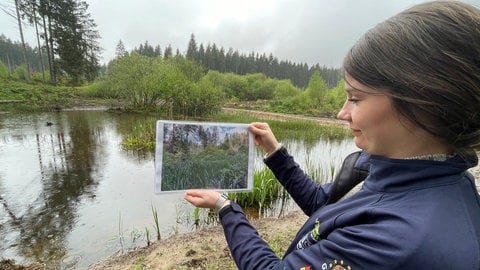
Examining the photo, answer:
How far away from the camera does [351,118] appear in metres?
0.86

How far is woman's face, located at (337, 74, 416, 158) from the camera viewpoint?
73 centimetres

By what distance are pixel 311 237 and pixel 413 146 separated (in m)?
0.38

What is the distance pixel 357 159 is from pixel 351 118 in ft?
1.45

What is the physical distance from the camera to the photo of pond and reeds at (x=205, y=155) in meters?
1.40

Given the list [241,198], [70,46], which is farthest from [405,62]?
[70,46]

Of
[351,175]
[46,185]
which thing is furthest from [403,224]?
[46,185]

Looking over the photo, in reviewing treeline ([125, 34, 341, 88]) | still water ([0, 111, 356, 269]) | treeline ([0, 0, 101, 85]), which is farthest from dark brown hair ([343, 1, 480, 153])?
treeline ([125, 34, 341, 88])

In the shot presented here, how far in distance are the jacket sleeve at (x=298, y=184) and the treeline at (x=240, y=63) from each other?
6306 centimetres

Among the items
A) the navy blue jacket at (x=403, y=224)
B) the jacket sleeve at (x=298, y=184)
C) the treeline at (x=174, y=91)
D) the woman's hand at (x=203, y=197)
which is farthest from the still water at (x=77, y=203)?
the treeline at (x=174, y=91)

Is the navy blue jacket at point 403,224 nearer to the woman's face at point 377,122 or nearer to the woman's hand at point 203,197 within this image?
the woman's face at point 377,122

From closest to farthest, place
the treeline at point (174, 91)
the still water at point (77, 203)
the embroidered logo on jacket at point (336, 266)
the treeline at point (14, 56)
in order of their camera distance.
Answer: the embroidered logo on jacket at point (336, 266) → the still water at point (77, 203) → the treeline at point (174, 91) → the treeline at point (14, 56)

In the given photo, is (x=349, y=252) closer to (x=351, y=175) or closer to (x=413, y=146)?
(x=413, y=146)

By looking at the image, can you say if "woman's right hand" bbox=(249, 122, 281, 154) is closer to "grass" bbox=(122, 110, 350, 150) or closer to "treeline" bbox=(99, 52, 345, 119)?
"grass" bbox=(122, 110, 350, 150)

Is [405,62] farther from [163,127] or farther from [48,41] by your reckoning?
[48,41]
